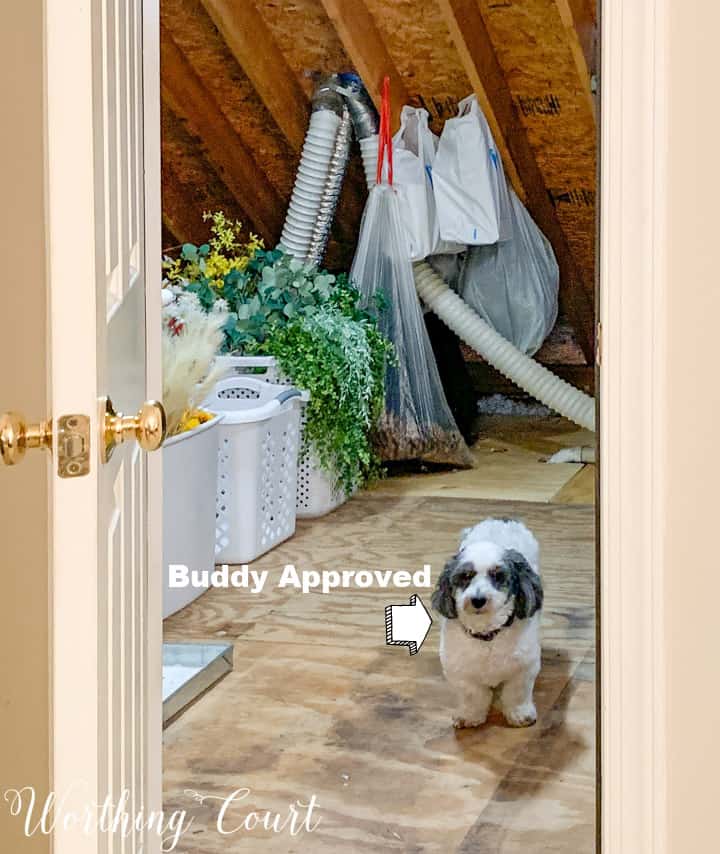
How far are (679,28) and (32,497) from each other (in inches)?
34.1

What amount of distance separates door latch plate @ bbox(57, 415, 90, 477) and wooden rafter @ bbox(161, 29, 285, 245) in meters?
4.04

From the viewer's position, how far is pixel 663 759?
1229mm

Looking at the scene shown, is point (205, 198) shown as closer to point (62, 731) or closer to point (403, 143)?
point (403, 143)

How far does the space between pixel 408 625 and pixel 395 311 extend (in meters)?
1.87

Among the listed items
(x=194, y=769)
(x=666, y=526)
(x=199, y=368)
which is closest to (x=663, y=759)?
(x=666, y=526)

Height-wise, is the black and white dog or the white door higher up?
the white door

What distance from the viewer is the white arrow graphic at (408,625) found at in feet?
9.55

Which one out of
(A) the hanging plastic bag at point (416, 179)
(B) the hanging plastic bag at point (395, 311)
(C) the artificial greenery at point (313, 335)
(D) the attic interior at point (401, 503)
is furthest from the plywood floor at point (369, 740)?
(A) the hanging plastic bag at point (416, 179)

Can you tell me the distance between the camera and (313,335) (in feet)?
13.2

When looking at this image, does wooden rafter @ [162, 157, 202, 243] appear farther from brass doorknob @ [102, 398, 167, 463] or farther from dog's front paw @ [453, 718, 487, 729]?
brass doorknob @ [102, 398, 167, 463]

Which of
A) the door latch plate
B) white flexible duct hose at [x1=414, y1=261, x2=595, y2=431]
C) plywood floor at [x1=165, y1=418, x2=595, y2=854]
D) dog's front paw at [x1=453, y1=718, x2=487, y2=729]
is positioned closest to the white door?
the door latch plate

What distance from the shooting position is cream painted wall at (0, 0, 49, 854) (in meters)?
1.36

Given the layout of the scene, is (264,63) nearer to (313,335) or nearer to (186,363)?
(313,335)

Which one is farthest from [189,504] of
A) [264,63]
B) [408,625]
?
[264,63]
